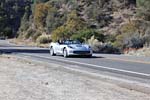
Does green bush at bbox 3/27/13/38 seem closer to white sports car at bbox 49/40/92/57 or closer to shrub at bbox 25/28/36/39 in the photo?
shrub at bbox 25/28/36/39

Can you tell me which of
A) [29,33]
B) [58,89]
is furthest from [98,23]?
[58,89]

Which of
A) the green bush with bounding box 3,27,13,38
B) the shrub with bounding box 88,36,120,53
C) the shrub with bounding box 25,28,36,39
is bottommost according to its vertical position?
the shrub with bounding box 88,36,120,53

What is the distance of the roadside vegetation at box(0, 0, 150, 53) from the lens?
44338mm

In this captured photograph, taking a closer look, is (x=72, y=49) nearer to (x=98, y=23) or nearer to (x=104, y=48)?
(x=104, y=48)

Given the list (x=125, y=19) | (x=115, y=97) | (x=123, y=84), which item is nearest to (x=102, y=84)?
(x=123, y=84)

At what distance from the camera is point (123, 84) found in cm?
1451

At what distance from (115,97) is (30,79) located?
16.1ft

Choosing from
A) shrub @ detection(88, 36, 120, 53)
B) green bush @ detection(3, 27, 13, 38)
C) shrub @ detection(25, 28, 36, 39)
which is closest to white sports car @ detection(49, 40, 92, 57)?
shrub @ detection(88, 36, 120, 53)

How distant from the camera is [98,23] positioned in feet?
239

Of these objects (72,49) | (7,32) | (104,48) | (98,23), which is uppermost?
(7,32)

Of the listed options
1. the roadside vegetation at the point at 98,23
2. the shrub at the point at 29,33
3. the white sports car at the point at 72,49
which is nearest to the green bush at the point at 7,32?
the roadside vegetation at the point at 98,23

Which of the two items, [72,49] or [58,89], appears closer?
[58,89]

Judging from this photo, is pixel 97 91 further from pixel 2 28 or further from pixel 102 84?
pixel 2 28

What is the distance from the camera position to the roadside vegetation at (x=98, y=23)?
4434cm
